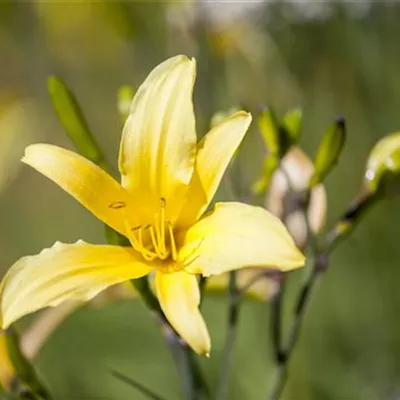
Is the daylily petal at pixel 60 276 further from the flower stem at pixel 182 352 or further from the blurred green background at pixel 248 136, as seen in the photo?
the blurred green background at pixel 248 136

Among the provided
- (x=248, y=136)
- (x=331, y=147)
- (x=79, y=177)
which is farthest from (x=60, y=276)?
(x=248, y=136)

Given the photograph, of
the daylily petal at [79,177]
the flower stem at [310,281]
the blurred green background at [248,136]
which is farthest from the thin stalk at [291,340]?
the blurred green background at [248,136]

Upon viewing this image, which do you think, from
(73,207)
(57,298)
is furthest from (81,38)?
(57,298)

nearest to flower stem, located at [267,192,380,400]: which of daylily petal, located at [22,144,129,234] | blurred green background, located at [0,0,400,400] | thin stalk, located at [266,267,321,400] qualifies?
thin stalk, located at [266,267,321,400]

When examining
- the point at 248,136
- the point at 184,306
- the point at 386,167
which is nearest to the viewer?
the point at 184,306

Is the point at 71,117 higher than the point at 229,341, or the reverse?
the point at 71,117

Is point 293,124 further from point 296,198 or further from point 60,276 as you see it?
point 60,276

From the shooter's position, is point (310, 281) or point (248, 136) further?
point (248, 136)

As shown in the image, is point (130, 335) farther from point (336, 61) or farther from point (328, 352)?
point (336, 61)
